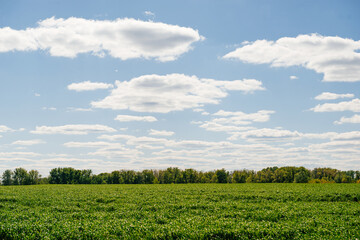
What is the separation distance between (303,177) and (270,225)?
115 m

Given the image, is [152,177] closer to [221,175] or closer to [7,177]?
[221,175]

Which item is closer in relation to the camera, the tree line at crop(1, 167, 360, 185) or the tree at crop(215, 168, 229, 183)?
the tree line at crop(1, 167, 360, 185)

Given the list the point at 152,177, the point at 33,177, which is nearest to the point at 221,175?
the point at 152,177

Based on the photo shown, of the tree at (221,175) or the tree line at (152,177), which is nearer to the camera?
the tree line at (152,177)

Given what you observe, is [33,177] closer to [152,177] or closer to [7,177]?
[7,177]

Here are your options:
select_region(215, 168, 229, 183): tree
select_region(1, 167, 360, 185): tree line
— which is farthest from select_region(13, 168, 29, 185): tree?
select_region(215, 168, 229, 183): tree

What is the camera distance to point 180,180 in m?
146

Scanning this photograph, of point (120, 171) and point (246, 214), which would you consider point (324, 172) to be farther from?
point (246, 214)

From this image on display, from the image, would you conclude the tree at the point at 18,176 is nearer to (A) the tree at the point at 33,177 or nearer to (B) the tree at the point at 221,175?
(A) the tree at the point at 33,177

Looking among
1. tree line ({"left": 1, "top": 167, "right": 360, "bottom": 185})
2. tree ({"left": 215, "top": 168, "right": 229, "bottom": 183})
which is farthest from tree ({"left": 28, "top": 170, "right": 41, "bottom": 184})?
tree ({"left": 215, "top": 168, "right": 229, "bottom": 183})

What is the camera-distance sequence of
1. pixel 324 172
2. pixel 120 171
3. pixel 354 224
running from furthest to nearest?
pixel 324 172
pixel 120 171
pixel 354 224

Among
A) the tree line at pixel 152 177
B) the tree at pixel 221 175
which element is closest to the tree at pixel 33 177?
the tree line at pixel 152 177

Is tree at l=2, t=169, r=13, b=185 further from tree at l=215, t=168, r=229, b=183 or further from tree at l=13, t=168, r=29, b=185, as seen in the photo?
tree at l=215, t=168, r=229, b=183

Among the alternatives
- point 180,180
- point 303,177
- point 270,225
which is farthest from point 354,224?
point 180,180
